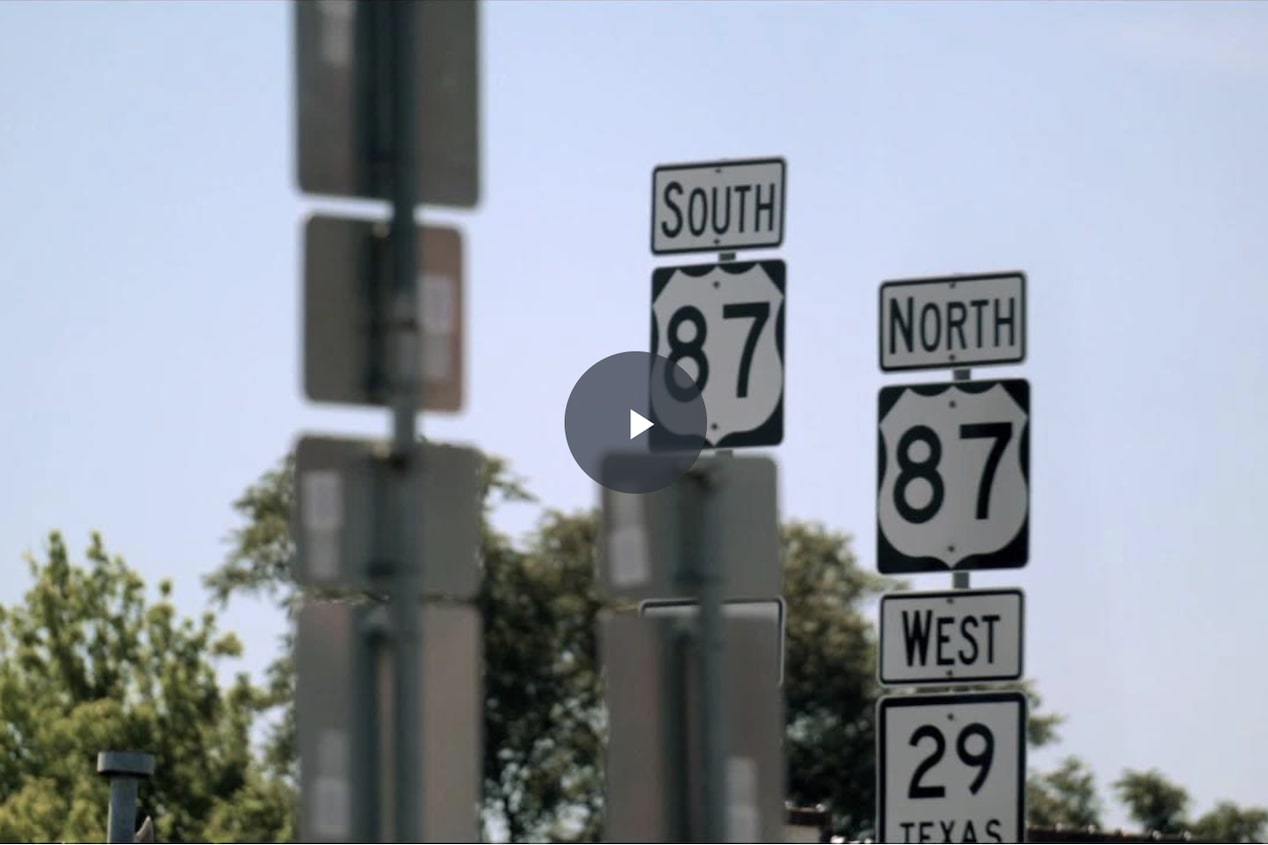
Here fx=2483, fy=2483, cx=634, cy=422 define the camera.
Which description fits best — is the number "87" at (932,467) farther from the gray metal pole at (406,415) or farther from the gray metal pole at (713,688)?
the gray metal pole at (406,415)

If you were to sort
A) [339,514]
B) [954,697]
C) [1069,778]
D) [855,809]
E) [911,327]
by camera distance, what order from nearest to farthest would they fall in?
[339,514]
[954,697]
[911,327]
[855,809]
[1069,778]

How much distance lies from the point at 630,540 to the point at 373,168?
5.12 ft

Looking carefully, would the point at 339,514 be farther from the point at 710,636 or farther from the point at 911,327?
the point at 911,327

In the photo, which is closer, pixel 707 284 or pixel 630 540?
pixel 630 540

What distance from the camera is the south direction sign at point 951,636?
1096 centimetres

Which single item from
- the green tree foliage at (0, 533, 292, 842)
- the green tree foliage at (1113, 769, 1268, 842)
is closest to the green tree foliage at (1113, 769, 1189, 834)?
the green tree foliage at (1113, 769, 1268, 842)

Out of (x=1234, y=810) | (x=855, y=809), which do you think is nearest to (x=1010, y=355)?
(x=855, y=809)

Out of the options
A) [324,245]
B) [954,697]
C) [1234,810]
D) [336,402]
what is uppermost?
[324,245]

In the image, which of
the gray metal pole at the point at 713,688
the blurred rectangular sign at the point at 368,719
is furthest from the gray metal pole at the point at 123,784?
the blurred rectangular sign at the point at 368,719

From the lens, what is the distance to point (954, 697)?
10.9m

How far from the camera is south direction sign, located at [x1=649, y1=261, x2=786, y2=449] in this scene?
10734 millimetres

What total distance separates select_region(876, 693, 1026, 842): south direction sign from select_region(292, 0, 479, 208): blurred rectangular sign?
4.58 m

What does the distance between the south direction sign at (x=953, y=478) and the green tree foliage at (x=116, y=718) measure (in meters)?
37.7

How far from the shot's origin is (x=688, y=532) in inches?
307
